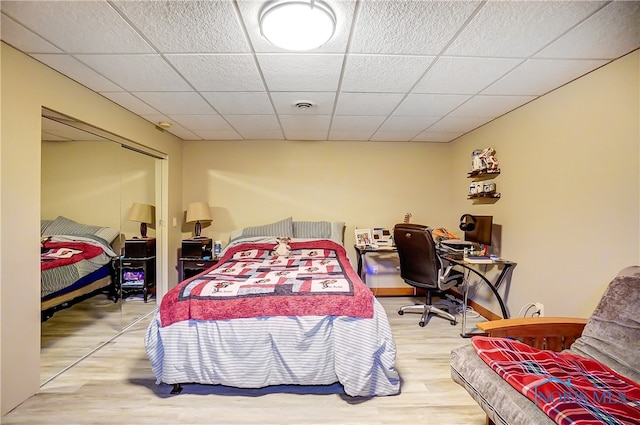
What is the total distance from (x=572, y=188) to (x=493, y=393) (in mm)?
1848

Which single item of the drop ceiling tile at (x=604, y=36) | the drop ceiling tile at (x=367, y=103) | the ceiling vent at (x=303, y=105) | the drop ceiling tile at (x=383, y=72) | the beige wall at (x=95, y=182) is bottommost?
the beige wall at (x=95, y=182)

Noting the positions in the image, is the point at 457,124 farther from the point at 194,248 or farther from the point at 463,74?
the point at 194,248

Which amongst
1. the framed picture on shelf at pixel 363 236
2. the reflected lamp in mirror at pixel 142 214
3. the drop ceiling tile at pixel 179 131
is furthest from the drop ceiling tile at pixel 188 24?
the framed picture on shelf at pixel 363 236

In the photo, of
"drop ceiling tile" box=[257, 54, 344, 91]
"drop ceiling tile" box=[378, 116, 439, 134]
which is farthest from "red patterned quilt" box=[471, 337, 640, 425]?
"drop ceiling tile" box=[378, 116, 439, 134]

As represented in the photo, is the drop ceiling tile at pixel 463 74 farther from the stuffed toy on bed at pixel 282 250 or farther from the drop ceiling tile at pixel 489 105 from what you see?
the stuffed toy on bed at pixel 282 250

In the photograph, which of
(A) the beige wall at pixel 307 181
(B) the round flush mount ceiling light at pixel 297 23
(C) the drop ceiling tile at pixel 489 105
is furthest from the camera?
(A) the beige wall at pixel 307 181

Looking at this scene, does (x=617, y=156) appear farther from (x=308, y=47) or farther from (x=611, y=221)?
(x=308, y=47)

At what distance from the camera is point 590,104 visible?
7.22 ft

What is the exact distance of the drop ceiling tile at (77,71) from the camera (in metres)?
1.99

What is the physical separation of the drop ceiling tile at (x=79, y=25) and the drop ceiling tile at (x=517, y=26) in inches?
74.5

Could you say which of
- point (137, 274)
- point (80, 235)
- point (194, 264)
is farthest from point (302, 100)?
point (137, 274)

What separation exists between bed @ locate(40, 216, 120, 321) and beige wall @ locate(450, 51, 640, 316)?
389 centimetres

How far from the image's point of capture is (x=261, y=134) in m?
4.03

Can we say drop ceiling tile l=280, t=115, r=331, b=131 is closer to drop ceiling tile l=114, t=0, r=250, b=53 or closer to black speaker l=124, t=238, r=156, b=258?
drop ceiling tile l=114, t=0, r=250, b=53
